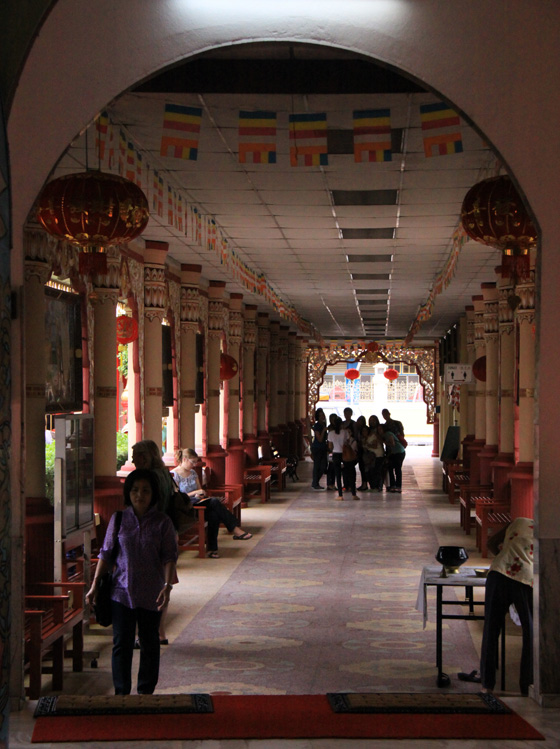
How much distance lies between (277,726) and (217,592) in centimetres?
465

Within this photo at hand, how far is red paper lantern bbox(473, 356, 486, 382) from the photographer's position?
51.0 feet

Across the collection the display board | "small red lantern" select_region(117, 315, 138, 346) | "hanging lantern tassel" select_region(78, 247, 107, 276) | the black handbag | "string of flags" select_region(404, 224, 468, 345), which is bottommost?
the black handbag

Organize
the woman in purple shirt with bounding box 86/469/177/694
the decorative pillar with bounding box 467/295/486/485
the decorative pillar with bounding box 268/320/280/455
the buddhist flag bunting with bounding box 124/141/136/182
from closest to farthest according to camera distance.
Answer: the woman in purple shirt with bounding box 86/469/177/694, the buddhist flag bunting with bounding box 124/141/136/182, the decorative pillar with bounding box 467/295/486/485, the decorative pillar with bounding box 268/320/280/455

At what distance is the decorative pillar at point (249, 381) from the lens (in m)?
18.5

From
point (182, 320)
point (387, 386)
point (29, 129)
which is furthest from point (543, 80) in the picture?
point (387, 386)

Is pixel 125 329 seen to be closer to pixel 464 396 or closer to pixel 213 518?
pixel 213 518

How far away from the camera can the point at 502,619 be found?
5.45 m

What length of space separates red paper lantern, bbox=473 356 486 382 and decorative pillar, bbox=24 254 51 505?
387 inches

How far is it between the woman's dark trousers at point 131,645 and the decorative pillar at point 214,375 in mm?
9752

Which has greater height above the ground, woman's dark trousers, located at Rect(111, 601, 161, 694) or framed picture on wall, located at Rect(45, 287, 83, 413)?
framed picture on wall, located at Rect(45, 287, 83, 413)

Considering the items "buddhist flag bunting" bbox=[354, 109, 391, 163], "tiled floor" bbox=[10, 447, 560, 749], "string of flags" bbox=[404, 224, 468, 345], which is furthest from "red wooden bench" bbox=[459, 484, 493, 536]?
"buddhist flag bunting" bbox=[354, 109, 391, 163]

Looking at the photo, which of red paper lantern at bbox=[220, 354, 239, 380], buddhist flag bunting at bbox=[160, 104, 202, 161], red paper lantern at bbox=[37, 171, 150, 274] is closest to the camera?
red paper lantern at bbox=[37, 171, 150, 274]

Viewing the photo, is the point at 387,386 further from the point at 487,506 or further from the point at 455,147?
the point at 455,147

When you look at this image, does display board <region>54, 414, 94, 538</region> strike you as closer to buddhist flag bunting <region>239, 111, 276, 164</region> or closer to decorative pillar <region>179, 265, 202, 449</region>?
buddhist flag bunting <region>239, 111, 276, 164</region>
